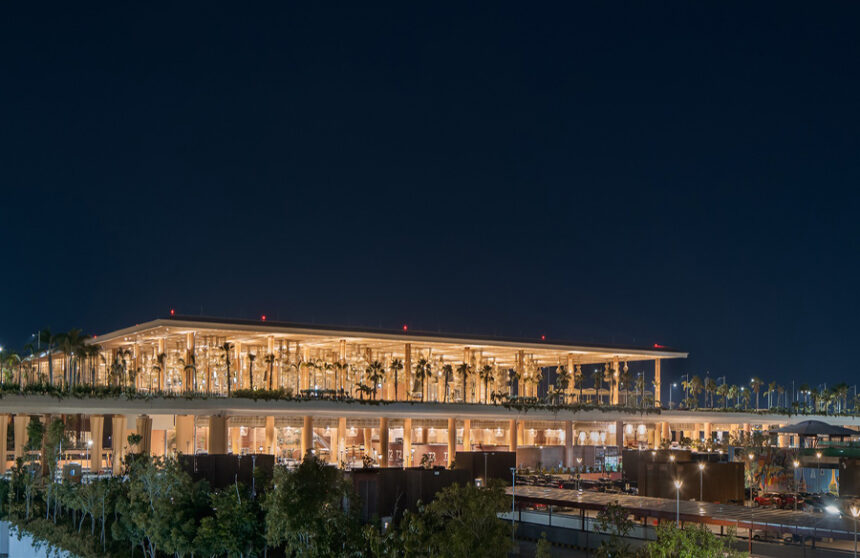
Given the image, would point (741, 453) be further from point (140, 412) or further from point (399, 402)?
point (140, 412)

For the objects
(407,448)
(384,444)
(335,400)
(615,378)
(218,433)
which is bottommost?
(407,448)

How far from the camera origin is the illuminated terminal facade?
7019 cm

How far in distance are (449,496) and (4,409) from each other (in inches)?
1727

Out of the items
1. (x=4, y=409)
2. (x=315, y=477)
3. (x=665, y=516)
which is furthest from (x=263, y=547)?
(x=4, y=409)

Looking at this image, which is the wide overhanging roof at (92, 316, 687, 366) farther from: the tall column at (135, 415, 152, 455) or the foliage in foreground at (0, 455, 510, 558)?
the foliage in foreground at (0, 455, 510, 558)

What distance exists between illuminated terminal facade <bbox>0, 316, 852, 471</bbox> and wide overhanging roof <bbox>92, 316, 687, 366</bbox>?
187 mm

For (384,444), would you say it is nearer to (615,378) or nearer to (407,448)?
(407,448)

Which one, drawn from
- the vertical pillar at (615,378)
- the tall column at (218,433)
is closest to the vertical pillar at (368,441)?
the tall column at (218,433)

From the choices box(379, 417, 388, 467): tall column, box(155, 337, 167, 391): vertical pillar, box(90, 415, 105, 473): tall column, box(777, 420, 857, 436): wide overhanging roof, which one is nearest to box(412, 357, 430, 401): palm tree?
box(379, 417, 388, 467): tall column

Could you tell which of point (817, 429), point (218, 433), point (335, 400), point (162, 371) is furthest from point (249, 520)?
point (162, 371)

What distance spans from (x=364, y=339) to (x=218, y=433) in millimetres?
18002

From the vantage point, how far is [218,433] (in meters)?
69.4

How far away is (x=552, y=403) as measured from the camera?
286ft

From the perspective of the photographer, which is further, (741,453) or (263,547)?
(741,453)
